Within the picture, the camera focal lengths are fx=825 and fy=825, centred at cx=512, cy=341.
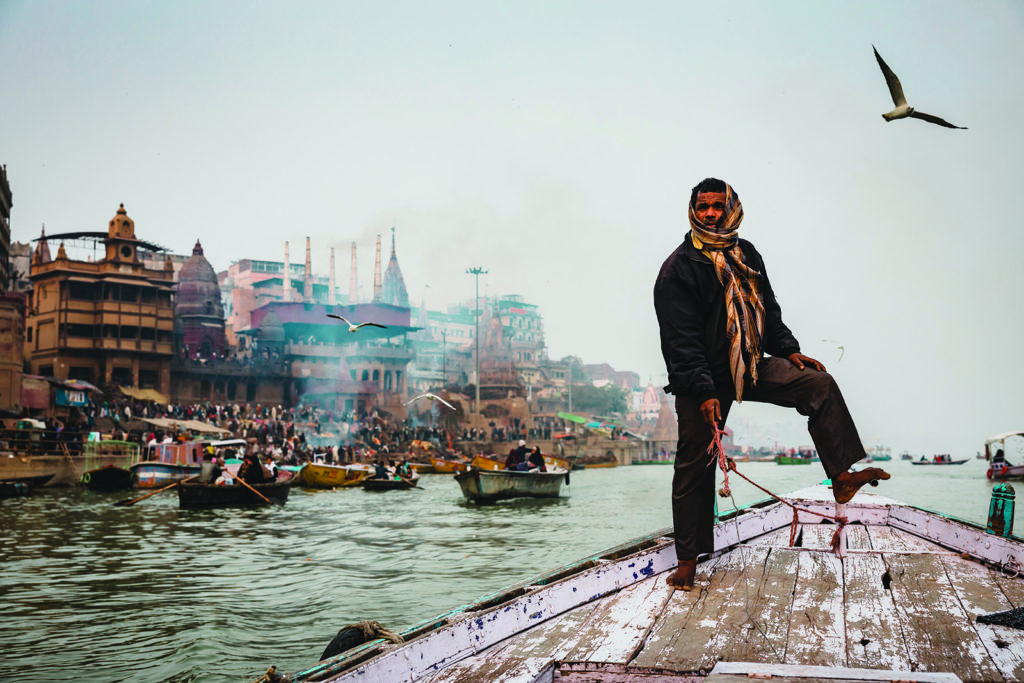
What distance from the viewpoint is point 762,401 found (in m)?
3.12

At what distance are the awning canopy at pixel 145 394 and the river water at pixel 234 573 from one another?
89.0 ft

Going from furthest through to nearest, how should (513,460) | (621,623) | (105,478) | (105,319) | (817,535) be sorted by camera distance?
(105,319), (105,478), (513,460), (817,535), (621,623)

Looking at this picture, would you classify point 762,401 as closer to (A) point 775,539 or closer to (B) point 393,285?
(A) point 775,539

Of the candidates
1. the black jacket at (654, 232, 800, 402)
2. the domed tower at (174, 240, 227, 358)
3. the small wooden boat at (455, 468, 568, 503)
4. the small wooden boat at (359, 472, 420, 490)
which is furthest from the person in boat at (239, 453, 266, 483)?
the domed tower at (174, 240, 227, 358)

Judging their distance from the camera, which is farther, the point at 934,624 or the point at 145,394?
the point at 145,394

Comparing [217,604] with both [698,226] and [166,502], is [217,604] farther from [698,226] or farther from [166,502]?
[166,502]

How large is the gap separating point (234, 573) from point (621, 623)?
357 inches

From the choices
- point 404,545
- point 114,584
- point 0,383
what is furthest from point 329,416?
point 114,584

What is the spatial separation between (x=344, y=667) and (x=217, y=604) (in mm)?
6925

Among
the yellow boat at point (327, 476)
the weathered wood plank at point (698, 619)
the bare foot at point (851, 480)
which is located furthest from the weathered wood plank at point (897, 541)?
the yellow boat at point (327, 476)

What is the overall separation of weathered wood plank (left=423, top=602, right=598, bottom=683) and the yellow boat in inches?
1105

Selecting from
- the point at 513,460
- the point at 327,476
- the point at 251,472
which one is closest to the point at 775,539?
the point at 251,472

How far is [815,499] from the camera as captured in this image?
4.66 m

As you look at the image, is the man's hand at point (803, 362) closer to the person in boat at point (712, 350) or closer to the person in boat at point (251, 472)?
the person in boat at point (712, 350)
